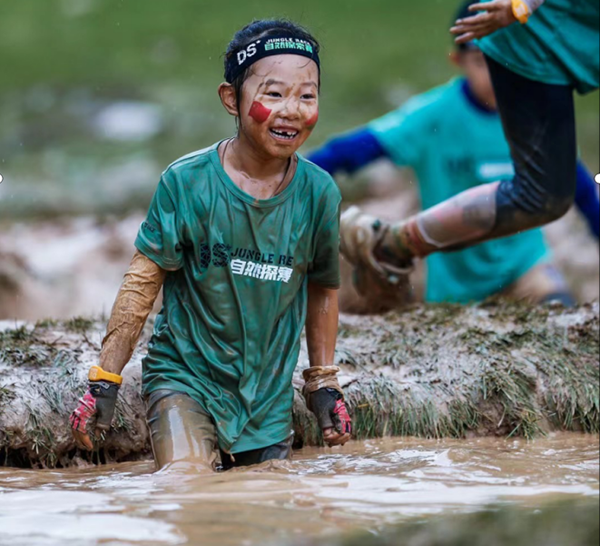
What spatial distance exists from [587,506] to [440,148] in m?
3.80

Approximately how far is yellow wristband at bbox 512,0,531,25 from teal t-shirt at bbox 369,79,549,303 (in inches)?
84.3

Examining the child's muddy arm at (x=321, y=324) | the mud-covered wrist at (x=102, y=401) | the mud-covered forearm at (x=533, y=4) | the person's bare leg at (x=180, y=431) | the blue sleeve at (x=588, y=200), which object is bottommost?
the person's bare leg at (x=180, y=431)

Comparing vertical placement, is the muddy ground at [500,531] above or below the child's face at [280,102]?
below

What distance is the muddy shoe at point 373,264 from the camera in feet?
14.9

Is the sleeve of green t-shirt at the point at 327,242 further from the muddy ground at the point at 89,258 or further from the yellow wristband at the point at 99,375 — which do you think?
the muddy ground at the point at 89,258

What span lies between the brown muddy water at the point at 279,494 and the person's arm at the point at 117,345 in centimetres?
17

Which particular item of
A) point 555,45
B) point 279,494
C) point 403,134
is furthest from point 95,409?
point 403,134

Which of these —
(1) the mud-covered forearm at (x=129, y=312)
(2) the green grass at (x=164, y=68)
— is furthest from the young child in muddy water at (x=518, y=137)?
(2) the green grass at (x=164, y=68)

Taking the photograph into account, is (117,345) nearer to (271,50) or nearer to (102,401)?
Answer: (102,401)

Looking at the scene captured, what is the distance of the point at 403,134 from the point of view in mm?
5914

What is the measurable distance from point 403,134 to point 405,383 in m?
2.53

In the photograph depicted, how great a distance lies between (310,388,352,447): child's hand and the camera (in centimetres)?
316

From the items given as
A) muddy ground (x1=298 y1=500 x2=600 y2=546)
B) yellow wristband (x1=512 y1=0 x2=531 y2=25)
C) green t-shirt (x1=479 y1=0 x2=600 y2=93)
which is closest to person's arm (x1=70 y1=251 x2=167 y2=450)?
muddy ground (x1=298 y1=500 x2=600 y2=546)

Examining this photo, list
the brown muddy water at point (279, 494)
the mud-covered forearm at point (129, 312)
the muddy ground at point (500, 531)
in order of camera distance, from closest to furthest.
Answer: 1. the muddy ground at point (500, 531)
2. the brown muddy water at point (279, 494)
3. the mud-covered forearm at point (129, 312)
